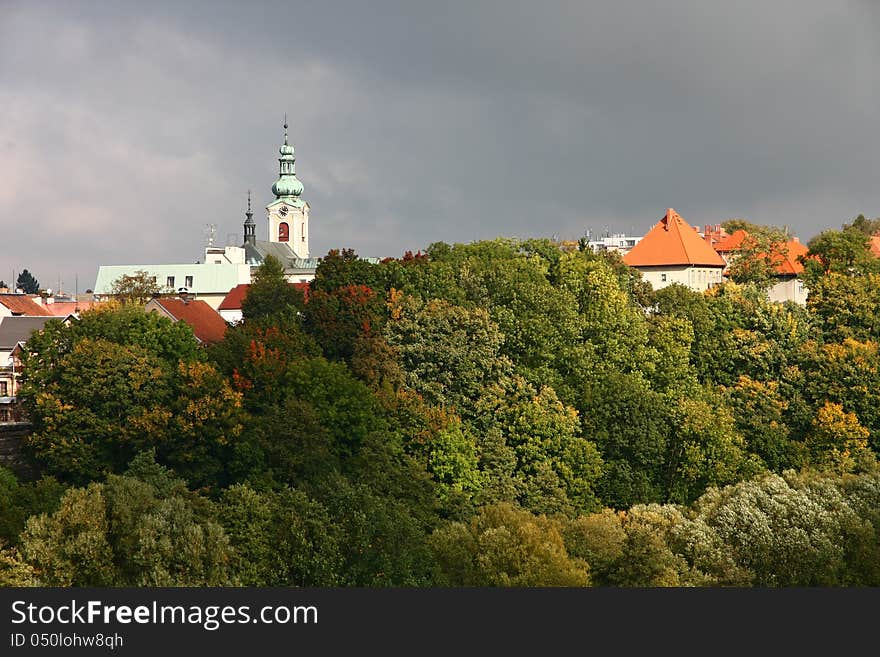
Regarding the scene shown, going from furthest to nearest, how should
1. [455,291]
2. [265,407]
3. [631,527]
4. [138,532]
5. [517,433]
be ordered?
[455,291] < [517,433] < [265,407] < [631,527] < [138,532]

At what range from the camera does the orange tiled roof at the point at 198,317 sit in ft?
250

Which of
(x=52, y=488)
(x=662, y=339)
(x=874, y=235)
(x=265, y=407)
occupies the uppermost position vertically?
(x=874, y=235)

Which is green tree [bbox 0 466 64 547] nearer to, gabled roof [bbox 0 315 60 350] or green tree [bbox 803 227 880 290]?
gabled roof [bbox 0 315 60 350]

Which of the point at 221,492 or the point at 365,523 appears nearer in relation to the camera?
the point at 365,523

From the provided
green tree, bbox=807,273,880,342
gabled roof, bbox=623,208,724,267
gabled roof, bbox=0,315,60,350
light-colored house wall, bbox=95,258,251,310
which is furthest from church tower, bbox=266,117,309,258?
green tree, bbox=807,273,880,342

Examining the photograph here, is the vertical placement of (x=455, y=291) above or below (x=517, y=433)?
above

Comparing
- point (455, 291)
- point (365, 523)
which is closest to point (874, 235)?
point (455, 291)

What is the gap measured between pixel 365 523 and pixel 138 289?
56192 mm

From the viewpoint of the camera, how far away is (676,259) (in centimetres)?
9950

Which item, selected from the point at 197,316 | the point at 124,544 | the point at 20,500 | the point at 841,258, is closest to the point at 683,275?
the point at 841,258

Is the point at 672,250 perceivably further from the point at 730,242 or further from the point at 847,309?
the point at 847,309

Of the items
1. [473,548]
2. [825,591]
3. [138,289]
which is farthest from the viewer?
[138,289]

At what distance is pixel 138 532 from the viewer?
127 feet

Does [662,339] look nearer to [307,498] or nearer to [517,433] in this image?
[517,433]
